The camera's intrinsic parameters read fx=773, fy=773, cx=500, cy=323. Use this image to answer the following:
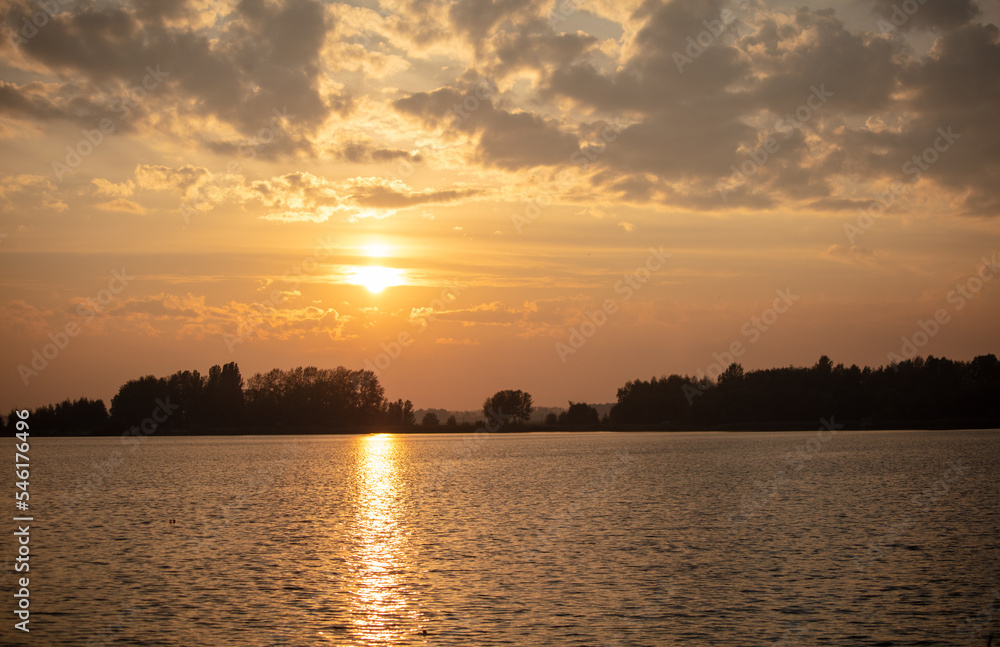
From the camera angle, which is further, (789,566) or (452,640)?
(789,566)

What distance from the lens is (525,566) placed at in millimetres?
31172

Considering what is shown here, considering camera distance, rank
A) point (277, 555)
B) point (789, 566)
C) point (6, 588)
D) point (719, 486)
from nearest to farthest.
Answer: point (6, 588) → point (789, 566) → point (277, 555) → point (719, 486)

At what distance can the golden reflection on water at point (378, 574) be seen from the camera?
73.8 ft

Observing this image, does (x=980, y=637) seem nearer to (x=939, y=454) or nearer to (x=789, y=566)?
(x=789, y=566)

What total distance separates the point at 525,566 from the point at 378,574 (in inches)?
231

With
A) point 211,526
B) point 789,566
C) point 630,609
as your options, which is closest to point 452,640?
point 630,609

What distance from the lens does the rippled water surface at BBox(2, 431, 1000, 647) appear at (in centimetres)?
2252

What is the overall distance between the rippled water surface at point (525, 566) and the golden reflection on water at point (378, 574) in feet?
0.35

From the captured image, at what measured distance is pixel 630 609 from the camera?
24531 millimetres

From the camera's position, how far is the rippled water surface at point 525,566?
22.5 m

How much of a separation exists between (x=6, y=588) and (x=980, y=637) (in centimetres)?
3152

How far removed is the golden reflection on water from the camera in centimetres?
2248

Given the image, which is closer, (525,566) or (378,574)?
(378,574)

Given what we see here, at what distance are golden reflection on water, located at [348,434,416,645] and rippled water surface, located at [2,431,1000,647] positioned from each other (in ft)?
0.35
